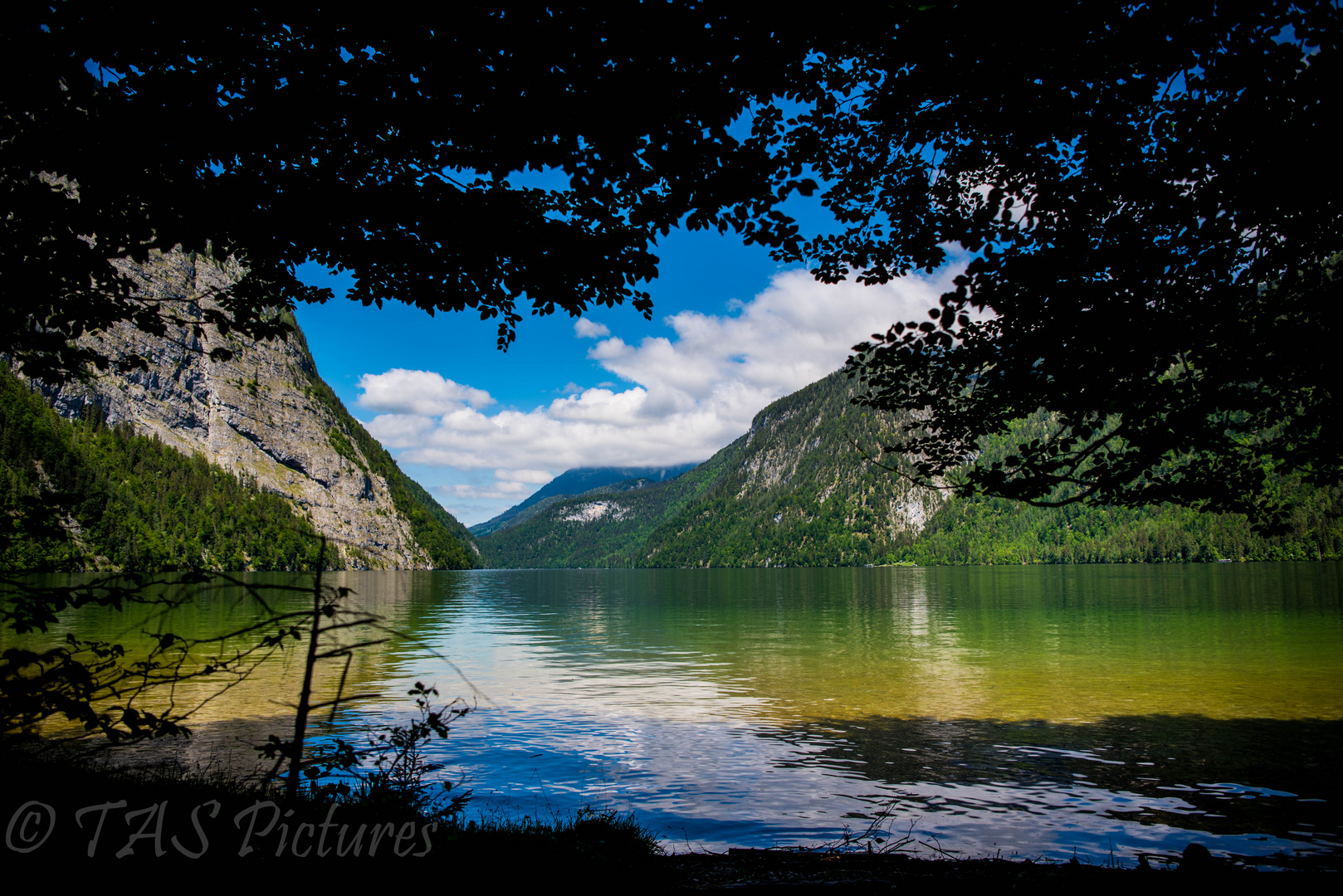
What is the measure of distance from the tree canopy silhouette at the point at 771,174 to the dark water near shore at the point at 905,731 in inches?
160

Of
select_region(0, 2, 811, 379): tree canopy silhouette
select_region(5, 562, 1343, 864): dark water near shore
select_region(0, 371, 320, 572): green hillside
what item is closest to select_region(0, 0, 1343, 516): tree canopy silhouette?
select_region(0, 2, 811, 379): tree canopy silhouette

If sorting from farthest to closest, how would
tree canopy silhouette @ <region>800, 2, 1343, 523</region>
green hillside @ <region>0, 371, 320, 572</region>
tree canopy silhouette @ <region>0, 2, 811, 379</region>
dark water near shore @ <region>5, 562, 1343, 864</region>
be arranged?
green hillside @ <region>0, 371, 320, 572</region>
dark water near shore @ <region>5, 562, 1343, 864</region>
tree canopy silhouette @ <region>800, 2, 1343, 523</region>
tree canopy silhouette @ <region>0, 2, 811, 379</region>

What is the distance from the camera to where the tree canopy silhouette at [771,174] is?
5156 mm

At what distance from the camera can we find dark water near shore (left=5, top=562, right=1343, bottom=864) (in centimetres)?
1058

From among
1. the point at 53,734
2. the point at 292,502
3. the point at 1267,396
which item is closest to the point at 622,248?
the point at 1267,396

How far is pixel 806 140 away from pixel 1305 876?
8134mm

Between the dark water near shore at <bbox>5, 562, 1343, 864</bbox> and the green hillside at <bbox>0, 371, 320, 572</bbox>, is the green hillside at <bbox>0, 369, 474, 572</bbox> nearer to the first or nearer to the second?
the green hillside at <bbox>0, 371, 320, 572</bbox>

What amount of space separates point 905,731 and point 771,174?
14578mm

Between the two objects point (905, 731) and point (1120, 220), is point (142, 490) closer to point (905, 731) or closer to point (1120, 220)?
point (905, 731)

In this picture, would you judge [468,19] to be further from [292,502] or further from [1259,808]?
[292,502]

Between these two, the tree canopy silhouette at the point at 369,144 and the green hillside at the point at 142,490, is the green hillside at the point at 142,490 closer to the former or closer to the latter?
the green hillside at the point at 142,490

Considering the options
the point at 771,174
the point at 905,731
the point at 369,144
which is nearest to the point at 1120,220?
the point at 771,174

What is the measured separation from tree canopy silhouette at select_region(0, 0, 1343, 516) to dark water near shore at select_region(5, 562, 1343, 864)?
4057 mm

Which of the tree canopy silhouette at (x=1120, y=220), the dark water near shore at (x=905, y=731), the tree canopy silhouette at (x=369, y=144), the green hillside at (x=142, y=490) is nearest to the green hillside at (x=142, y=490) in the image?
the green hillside at (x=142, y=490)
